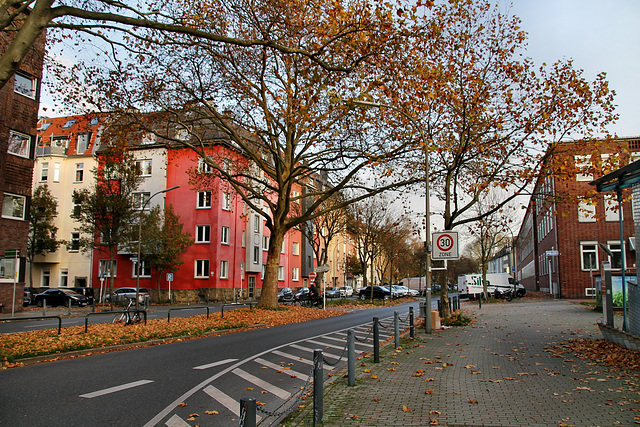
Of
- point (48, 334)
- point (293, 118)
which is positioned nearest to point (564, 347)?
point (293, 118)

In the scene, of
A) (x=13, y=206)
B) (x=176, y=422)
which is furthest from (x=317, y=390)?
(x=13, y=206)

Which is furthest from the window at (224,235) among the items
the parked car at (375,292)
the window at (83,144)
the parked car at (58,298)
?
the window at (83,144)

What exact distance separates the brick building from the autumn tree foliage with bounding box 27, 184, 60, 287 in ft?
56.8

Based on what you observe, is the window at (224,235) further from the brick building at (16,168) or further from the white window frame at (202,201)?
the brick building at (16,168)

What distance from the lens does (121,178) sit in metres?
37.0

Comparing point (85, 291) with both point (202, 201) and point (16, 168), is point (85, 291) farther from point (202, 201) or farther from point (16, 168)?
point (16, 168)

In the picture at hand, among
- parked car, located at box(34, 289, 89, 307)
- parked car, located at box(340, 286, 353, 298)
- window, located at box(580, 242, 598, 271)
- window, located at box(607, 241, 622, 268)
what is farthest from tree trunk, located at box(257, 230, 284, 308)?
parked car, located at box(340, 286, 353, 298)

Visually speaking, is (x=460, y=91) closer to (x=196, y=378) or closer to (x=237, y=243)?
(x=196, y=378)

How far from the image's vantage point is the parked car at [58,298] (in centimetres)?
3653

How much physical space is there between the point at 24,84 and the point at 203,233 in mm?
19602

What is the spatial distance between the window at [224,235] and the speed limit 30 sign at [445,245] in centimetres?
3188

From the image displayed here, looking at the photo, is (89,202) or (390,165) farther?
(89,202)

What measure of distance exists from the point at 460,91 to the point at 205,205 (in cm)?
3203

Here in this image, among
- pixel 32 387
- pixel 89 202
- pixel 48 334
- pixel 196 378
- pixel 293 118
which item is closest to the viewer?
pixel 32 387
